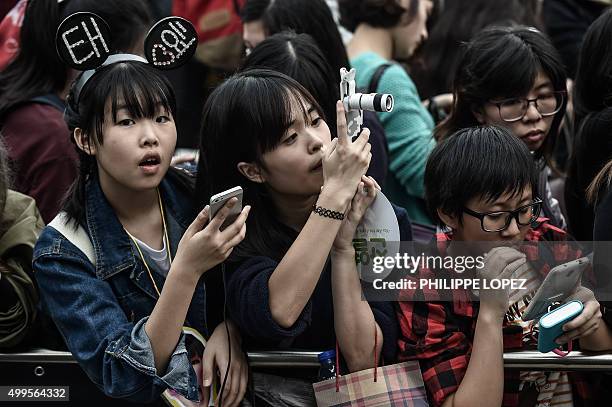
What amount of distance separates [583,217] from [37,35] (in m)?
2.13

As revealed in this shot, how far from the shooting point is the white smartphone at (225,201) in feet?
9.55

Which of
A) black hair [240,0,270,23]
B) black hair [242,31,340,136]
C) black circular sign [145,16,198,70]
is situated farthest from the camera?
black hair [240,0,270,23]

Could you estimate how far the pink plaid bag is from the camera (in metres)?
3.07

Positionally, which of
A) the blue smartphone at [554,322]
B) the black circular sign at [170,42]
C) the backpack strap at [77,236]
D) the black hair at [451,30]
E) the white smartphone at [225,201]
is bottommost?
the black hair at [451,30]

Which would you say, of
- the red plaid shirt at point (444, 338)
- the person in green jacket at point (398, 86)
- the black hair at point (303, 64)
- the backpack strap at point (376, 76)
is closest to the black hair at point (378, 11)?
the person in green jacket at point (398, 86)

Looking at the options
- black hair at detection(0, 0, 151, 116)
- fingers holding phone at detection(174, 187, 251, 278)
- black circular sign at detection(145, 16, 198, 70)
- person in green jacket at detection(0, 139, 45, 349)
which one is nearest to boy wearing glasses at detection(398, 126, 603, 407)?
fingers holding phone at detection(174, 187, 251, 278)

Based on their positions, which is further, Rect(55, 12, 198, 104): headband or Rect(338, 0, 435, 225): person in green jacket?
Rect(338, 0, 435, 225): person in green jacket

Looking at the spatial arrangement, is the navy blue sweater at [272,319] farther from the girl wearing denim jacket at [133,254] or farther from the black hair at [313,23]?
the black hair at [313,23]

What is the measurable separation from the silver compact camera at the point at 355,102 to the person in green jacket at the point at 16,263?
113 cm

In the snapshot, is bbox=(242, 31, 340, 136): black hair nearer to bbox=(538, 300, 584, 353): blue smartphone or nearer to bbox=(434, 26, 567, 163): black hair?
bbox=(434, 26, 567, 163): black hair

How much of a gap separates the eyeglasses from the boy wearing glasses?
0.65m

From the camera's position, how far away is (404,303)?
320cm

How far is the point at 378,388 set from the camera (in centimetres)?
307

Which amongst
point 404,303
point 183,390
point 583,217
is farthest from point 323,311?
point 583,217
